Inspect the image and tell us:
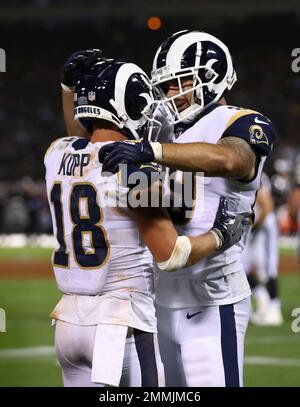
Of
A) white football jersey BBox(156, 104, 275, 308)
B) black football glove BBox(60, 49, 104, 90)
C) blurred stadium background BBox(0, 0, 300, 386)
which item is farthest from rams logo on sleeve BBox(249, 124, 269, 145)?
blurred stadium background BBox(0, 0, 300, 386)

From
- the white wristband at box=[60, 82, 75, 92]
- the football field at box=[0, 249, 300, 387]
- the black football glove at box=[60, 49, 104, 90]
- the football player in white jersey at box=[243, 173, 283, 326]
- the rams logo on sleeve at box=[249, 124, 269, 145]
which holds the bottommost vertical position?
the football field at box=[0, 249, 300, 387]

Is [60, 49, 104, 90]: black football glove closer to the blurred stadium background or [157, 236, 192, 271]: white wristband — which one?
[157, 236, 192, 271]: white wristband

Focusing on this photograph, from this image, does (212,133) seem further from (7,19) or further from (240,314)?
(7,19)

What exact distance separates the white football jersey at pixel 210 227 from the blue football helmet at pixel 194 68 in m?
0.06

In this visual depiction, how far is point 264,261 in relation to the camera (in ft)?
29.9

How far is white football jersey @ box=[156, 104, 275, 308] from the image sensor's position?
346 centimetres

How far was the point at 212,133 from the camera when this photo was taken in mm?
3443

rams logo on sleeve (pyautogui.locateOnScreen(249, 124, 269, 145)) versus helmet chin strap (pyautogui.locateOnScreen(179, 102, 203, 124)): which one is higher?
helmet chin strap (pyautogui.locateOnScreen(179, 102, 203, 124))

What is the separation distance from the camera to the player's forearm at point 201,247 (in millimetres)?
3207

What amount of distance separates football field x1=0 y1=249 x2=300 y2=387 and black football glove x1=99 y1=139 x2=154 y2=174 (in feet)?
10.6

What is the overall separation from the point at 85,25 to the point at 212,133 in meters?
19.4

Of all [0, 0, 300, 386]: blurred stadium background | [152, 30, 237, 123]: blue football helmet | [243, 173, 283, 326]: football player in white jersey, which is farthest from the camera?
[0, 0, 300, 386]: blurred stadium background

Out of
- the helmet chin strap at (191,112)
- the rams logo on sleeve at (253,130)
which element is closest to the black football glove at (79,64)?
the helmet chin strap at (191,112)
